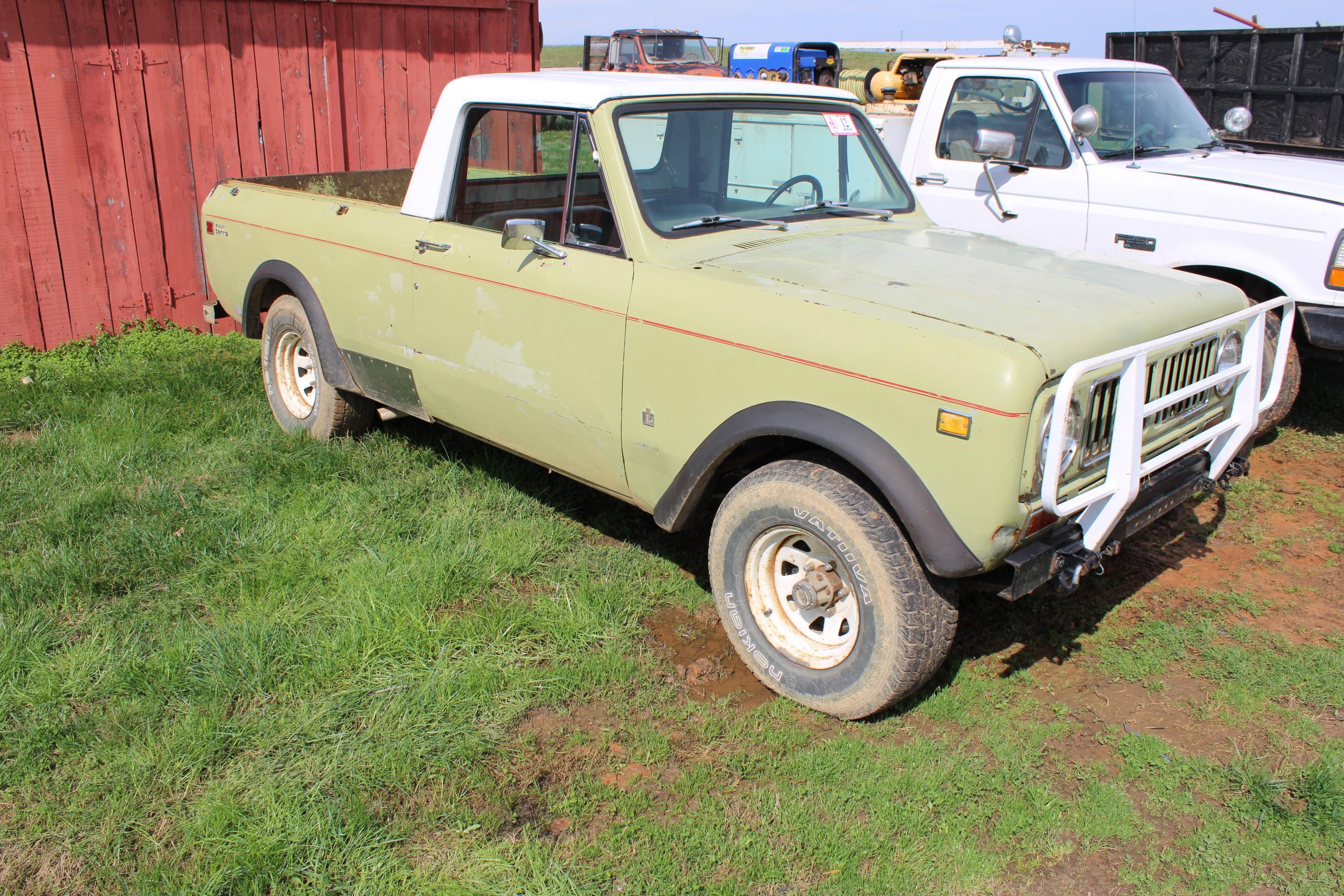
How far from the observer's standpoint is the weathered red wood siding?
259 inches

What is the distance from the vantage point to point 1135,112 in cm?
607

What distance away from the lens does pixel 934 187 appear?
6.60m

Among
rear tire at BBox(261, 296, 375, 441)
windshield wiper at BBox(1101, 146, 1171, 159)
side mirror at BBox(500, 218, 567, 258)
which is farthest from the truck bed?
windshield wiper at BBox(1101, 146, 1171, 159)

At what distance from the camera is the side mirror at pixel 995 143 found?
5758 mm

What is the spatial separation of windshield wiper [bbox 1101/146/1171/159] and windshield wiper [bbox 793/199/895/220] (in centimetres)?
232

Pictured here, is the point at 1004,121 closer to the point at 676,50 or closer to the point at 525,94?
the point at 525,94

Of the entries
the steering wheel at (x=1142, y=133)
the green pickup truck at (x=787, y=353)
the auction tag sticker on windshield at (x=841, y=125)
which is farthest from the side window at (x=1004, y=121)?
the green pickup truck at (x=787, y=353)

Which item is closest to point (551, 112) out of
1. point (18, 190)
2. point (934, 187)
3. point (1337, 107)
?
point (934, 187)

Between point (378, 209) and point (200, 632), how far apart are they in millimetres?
2064

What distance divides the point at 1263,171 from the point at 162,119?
7.05 m

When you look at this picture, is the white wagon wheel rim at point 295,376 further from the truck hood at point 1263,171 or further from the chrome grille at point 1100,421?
the truck hood at point 1263,171

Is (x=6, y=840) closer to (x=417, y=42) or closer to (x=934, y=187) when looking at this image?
(x=934, y=187)

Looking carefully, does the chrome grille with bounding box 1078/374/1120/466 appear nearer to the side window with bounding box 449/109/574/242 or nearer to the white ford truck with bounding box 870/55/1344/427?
the side window with bounding box 449/109/574/242

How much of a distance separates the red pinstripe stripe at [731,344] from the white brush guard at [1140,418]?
22 centimetres
